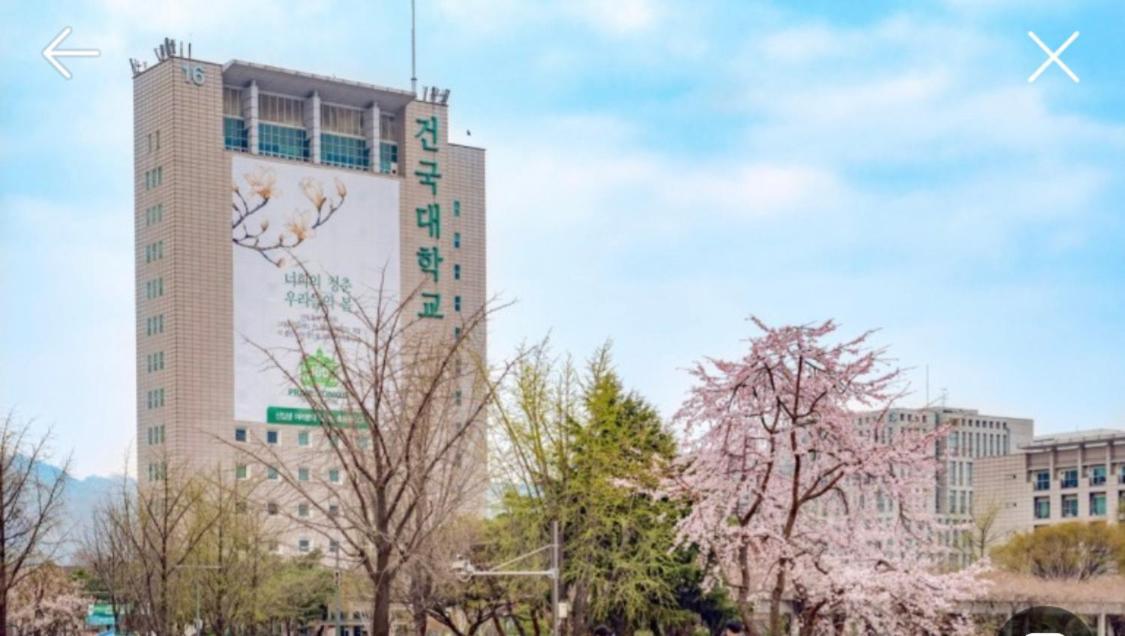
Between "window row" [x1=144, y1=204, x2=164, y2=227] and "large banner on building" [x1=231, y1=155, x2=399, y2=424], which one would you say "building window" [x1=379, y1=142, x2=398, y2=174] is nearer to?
"large banner on building" [x1=231, y1=155, x2=399, y2=424]

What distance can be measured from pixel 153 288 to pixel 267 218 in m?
8.48

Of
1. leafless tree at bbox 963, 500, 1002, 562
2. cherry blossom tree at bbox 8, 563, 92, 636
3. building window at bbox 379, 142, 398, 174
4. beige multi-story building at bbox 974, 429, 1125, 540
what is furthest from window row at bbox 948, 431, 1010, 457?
cherry blossom tree at bbox 8, 563, 92, 636

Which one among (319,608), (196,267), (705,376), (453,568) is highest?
(196,267)

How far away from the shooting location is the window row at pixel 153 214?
111 meters

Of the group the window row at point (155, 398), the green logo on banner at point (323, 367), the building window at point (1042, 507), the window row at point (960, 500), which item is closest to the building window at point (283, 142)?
the window row at point (155, 398)

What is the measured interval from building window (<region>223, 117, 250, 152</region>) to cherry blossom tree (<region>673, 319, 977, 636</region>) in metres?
90.8

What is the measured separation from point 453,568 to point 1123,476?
96.9m

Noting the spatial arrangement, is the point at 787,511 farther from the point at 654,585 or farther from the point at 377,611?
the point at 654,585

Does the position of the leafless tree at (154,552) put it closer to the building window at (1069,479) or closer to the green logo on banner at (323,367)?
the green logo on banner at (323,367)

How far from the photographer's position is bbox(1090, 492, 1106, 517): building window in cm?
12600

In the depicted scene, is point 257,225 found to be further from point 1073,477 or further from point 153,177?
point 1073,477

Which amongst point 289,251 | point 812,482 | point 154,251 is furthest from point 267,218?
point 812,482

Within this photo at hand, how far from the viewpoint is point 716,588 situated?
50656mm

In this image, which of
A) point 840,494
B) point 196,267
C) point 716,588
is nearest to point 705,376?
point 840,494
